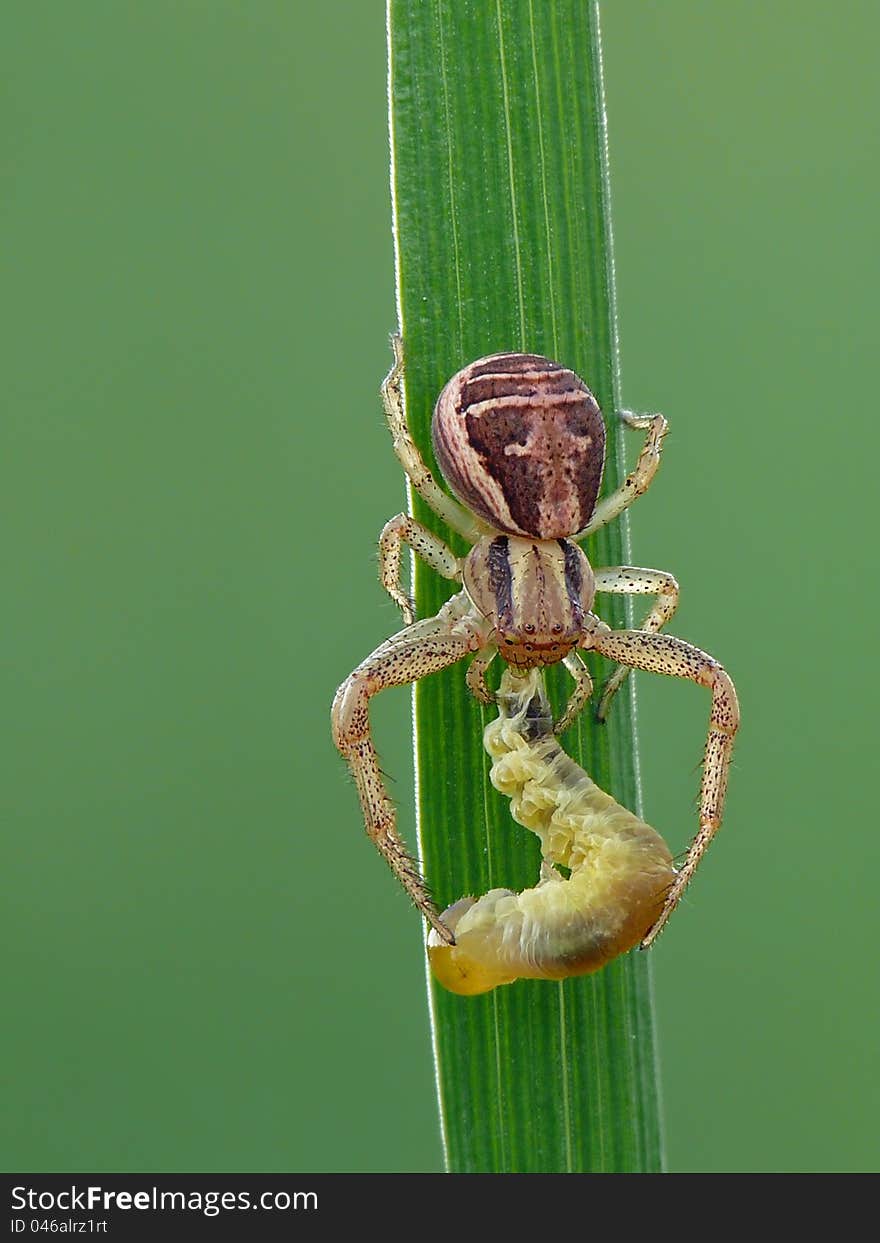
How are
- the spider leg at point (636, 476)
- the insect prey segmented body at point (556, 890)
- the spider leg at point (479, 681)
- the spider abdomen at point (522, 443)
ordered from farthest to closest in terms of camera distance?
the spider leg at point (636, 476) → the spider leg at point (479, 681) → the spider abdomen at point (522, 443) → the insect prey segmented body at point (556, 890)

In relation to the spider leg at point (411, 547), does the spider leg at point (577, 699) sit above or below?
below

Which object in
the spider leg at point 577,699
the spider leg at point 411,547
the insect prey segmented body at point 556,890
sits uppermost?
the spider leg at point 411,547

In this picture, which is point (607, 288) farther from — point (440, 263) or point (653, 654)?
point (653, 654)

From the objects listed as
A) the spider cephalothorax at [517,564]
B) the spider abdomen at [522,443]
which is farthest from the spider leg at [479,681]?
the spider abdomen at [522,443]

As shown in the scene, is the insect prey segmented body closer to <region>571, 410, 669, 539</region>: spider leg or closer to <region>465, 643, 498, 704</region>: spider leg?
<region>465, 643, 498, 704</region>: spider leg

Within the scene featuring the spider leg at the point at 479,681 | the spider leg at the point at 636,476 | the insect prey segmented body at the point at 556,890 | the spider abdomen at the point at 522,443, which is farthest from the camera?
the spider leg at the point at 636,476

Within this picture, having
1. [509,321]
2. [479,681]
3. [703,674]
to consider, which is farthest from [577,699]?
[509,321]

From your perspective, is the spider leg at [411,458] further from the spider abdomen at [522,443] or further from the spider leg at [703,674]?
the spider leg at [703,674]
